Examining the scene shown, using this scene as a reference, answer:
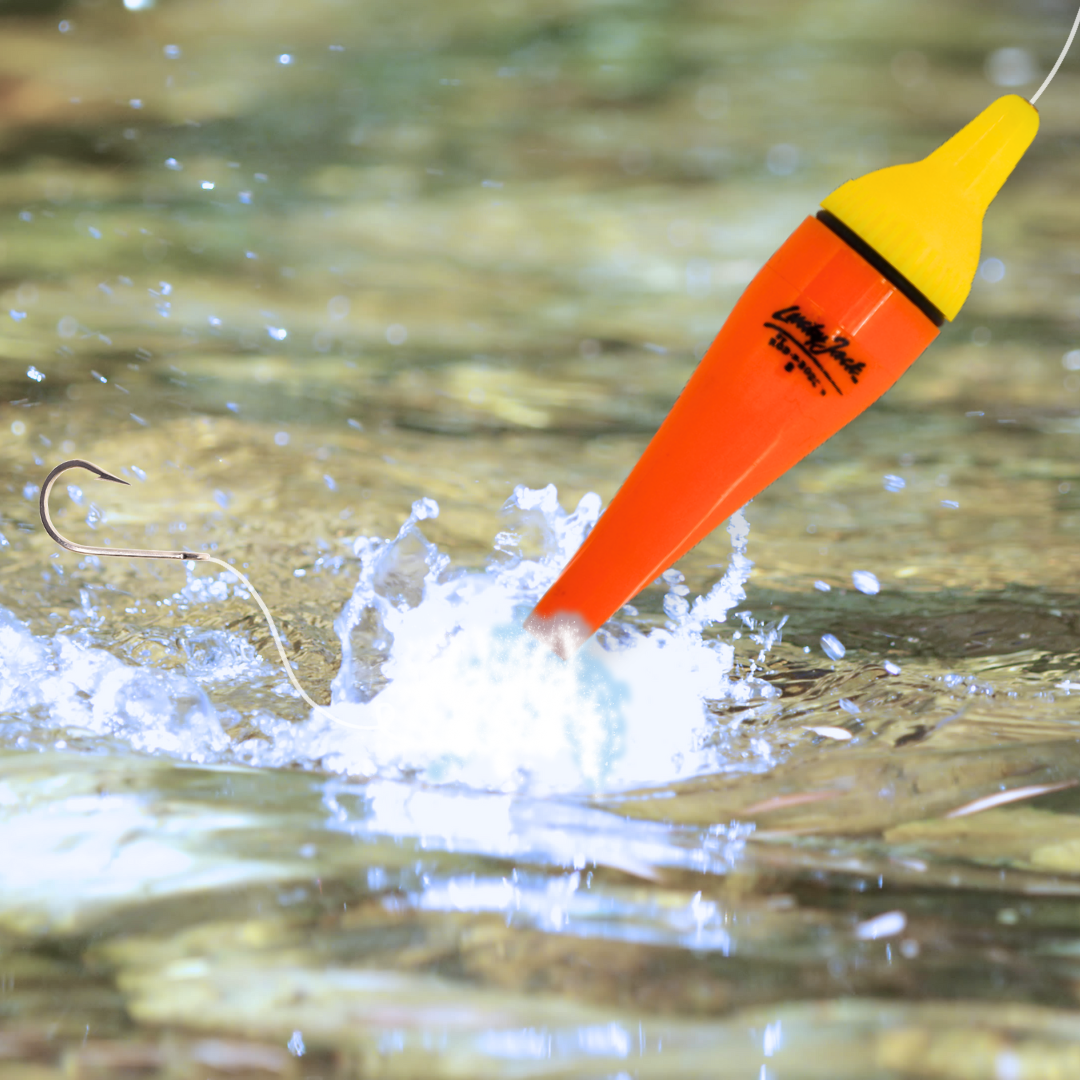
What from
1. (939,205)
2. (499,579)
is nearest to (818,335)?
(939,205)

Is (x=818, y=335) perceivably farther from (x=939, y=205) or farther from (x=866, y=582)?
(x=866, y=582)

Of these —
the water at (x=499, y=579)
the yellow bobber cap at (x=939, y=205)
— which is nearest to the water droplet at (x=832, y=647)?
the water at (x=499, y=579)

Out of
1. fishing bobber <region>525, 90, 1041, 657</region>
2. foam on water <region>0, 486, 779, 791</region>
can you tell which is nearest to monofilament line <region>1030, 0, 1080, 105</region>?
fishing bobber <region>525, 90, 1041, 657</region>

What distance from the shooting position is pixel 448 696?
0.27m

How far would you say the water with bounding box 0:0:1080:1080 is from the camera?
0.58ft

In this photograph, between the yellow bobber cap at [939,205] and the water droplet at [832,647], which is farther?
the water droplet at [832,647]

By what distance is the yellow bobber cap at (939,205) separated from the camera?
0.22m

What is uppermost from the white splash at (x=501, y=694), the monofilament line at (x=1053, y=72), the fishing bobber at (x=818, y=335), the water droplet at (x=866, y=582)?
the monofilament line at (x=1053, y=72)

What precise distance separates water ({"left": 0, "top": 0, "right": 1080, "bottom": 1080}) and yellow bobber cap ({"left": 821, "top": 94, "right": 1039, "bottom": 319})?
120 millimetres

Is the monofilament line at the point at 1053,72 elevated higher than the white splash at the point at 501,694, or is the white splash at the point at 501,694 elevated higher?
the monofilament line at the point at 1053,72

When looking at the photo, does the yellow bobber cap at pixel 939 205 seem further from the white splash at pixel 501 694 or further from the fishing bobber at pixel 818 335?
the white splash at pixel 501 694

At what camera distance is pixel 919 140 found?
1.34ft

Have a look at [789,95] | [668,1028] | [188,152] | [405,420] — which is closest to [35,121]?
[188,152]

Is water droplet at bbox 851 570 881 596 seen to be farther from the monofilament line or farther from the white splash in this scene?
the monofilament line
